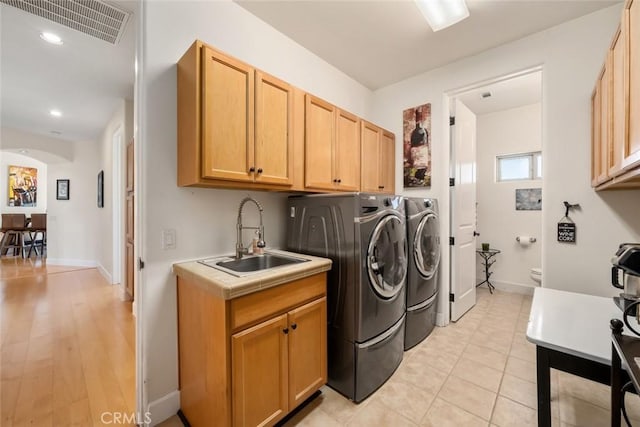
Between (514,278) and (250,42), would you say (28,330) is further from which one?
(514,278)

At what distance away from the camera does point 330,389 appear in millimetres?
1829

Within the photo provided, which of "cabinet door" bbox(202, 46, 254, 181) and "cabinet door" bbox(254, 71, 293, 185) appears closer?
"cabinet door" bbox(202, 46, 254, 181)

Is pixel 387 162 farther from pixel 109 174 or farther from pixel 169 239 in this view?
pixel 109 174

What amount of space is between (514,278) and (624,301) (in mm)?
3100

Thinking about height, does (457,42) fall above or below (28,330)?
above

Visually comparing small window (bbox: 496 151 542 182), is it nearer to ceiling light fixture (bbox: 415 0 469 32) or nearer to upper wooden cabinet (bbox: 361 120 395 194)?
upper wooden cabinet (bbox: 361 120 395 194)

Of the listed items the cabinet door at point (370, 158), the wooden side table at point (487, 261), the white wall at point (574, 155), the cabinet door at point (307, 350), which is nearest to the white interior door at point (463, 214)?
the white wall at point (574, 155)

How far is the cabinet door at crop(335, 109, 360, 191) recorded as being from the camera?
2336 mm

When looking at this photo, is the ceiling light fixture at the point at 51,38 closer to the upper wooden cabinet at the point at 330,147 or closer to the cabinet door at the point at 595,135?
the upper wooden cabinet at the point at 330,147

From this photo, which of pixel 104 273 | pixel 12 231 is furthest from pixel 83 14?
pixel 12 231

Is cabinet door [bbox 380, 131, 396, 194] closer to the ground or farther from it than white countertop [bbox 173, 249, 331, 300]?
farther from it

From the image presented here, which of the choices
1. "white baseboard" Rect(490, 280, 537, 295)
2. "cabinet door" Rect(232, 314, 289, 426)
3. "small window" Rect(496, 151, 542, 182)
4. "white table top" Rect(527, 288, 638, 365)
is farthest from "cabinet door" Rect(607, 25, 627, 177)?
"white baseboard" Rect(490, 280, 537, 295)

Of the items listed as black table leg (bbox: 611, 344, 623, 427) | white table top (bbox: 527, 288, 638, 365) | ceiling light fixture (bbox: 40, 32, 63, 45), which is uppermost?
ceiling light fixture (bbox: 40, 32, 63, 45)

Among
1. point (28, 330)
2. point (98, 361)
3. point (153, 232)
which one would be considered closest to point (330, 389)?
point (153, 232)
